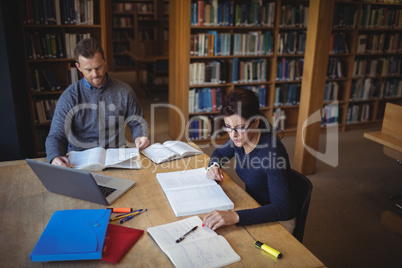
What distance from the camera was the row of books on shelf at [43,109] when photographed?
377 cm

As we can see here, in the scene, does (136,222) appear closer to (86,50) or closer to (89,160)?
(89,160)

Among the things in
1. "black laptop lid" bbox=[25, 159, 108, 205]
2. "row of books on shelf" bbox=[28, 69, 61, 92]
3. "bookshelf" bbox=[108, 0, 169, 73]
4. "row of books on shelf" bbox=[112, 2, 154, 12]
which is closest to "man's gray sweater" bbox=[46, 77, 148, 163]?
"black laptop lid" bbox=[25, 159, 108, 205]

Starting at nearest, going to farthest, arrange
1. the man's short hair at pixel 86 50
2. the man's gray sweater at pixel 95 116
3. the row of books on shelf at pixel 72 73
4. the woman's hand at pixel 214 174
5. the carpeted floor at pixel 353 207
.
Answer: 1. the woman's hand at pixel 214 174
2. the man's short hair at pixel 86 50
3. the man's gray sweater at pixel 95 116
4. the carpeted floor at pixel 353 207
5. the row of books on shelf at pixel 72 73

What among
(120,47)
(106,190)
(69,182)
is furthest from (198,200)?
(120,47)

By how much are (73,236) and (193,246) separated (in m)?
0.43

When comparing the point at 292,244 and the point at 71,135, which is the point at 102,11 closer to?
the point at 71,135

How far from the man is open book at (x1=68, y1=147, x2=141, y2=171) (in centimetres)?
15

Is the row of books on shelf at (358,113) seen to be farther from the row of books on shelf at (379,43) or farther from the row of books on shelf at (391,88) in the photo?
the row of books on shelf at (379,43)

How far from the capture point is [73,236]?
1250 millimetres

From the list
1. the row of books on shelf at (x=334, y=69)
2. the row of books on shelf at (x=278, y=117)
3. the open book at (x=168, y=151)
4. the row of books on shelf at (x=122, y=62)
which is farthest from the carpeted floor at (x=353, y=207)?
the row of books on shelf at (x=122, y=62)

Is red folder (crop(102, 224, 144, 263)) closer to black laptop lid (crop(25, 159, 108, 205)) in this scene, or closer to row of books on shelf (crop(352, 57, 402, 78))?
black laptop lid (crop(25, 159, 108, 205))

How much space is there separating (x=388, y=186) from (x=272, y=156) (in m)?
2.44

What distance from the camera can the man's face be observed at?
2.16 meters

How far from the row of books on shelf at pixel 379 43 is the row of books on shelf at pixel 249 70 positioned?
1.53 metres
